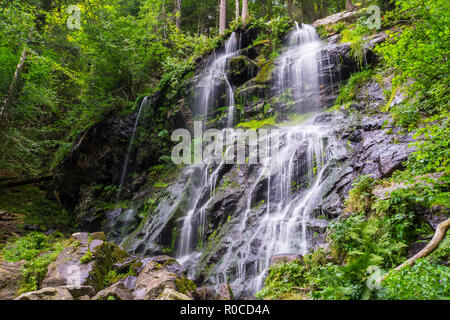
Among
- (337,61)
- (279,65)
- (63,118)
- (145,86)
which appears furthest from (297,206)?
(63,118)

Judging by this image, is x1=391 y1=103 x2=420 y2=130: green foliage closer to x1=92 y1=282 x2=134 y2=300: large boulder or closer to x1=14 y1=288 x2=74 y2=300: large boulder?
x1=92 y1=282 x2=134 y2=300: large boulder

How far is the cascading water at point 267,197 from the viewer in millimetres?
7234

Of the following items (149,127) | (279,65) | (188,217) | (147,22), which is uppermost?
(147,22)

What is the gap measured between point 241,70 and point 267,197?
8623 mm

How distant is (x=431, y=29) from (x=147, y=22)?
16.7m

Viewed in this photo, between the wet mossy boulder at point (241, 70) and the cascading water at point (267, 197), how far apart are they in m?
0.62

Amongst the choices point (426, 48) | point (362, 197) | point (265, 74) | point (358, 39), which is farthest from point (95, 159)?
point (426, 48)

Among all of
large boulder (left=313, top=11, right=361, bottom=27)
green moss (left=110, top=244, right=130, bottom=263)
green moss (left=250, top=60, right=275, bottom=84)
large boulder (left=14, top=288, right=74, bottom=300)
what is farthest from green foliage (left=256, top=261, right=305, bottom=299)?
large boulder (left=313, top=11, right=361, bottom=27)

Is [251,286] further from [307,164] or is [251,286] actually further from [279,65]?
[279,65]

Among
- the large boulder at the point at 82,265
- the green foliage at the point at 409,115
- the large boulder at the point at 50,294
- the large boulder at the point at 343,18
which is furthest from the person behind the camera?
the large boulder at the point at 343,18

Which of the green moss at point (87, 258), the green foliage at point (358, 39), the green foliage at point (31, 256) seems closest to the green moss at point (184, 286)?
the green moss at point (87, 258)

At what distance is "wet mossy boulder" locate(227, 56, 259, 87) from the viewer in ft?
48.8

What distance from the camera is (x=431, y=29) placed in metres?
4.66

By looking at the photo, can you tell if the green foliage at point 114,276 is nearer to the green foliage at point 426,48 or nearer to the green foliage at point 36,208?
the green foliage at point 426,48
